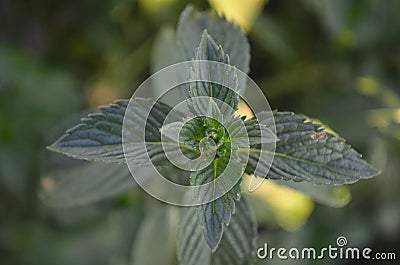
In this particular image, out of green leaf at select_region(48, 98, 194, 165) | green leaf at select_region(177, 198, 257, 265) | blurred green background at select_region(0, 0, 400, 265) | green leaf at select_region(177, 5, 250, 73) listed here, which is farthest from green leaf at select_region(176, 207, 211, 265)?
blurred green background at select_region(0, 0, 400, 265)

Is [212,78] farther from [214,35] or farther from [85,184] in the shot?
[85,184]

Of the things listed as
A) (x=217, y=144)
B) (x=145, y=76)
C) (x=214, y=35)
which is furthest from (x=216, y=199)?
(x=145, y=76)

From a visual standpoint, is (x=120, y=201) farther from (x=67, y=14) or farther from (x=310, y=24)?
(x=310, y=24)

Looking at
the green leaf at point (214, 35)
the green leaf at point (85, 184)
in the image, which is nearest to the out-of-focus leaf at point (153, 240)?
the green leaf at point (85, 184)

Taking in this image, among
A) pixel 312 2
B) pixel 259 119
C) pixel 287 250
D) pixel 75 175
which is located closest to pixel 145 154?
pixel 259 119

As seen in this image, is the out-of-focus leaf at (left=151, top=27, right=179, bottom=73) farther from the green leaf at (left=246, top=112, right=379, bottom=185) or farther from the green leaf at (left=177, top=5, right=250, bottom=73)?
the green leaf at (left=246, top=112, right=379, bottom=185)

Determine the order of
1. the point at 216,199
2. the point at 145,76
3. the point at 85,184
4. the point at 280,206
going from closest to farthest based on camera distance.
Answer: the point at 216,199
the point at 85,184
the point at 280,206
the point at 145,76
